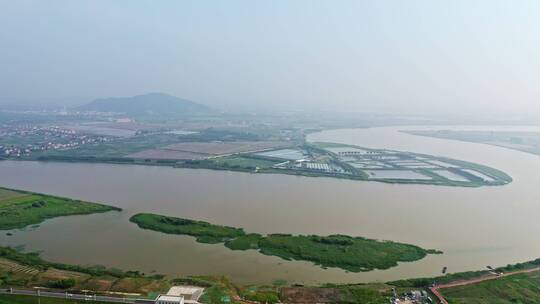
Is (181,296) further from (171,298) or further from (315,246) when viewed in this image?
(315,246)

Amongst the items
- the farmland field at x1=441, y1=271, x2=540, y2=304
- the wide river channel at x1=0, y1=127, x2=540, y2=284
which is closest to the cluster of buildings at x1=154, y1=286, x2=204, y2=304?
the wide river channel at x1=0, y1=127, x2=540, y2=284

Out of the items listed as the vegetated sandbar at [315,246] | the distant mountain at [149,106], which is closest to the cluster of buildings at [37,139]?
the vegetated sandbar at [315,246]

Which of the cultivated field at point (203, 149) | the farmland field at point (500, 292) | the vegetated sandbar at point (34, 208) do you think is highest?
the cultivated field at point (203, 149)

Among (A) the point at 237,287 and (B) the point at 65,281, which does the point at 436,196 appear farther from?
(B) the point at 65,281

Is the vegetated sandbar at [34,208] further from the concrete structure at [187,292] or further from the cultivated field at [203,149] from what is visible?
the cultivated field at [203,149]

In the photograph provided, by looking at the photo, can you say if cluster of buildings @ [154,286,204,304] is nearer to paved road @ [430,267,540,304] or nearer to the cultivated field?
paved road @ [430,267,540,304]

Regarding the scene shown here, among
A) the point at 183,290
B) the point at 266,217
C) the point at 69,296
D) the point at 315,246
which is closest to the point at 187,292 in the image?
the point at 183,290
